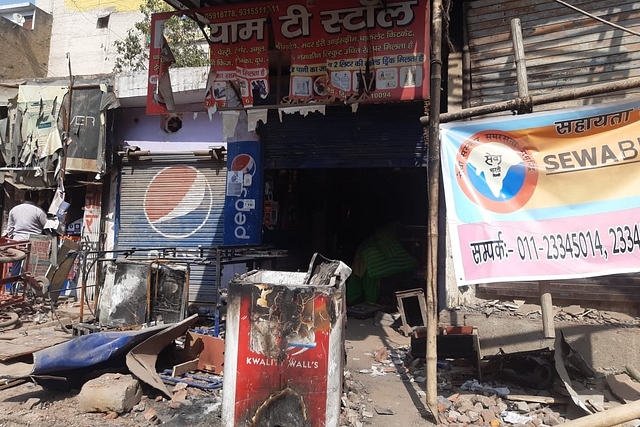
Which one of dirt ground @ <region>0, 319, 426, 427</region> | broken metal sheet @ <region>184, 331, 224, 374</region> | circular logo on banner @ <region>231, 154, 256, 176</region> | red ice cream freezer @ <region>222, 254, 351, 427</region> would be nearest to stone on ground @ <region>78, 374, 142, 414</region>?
dirt ground @ <region>0, 319, 426, 427</region>

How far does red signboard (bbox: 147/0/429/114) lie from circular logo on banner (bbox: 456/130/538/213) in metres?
2.02

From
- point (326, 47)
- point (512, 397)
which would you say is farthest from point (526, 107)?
point (326, 47)

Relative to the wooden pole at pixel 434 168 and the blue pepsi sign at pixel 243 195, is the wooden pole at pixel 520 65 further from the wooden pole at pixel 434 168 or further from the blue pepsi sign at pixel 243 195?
the blue pepsi sign at pixel 243 195

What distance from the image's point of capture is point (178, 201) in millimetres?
9555

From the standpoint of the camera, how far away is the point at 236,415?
142 inches

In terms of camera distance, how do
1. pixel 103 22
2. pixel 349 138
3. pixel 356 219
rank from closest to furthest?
pixel 349 138, pixel 356 219, pixel 103 22

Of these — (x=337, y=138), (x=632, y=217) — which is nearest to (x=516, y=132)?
(x=632, y=217)

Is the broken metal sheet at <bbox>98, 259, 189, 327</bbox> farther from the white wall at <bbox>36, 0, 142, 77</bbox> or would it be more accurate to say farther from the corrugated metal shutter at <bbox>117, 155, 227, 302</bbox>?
the white wall at <bbox>36, 0, 142, 77</bbox>

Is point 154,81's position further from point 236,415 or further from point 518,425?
point 518,425

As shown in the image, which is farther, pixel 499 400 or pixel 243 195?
pixel 243 195

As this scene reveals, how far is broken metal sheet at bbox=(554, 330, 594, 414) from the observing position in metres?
3.89

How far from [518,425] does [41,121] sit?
10.5m

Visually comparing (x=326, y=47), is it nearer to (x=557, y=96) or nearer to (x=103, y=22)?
(x=557, y=96)

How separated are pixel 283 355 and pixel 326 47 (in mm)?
4648
